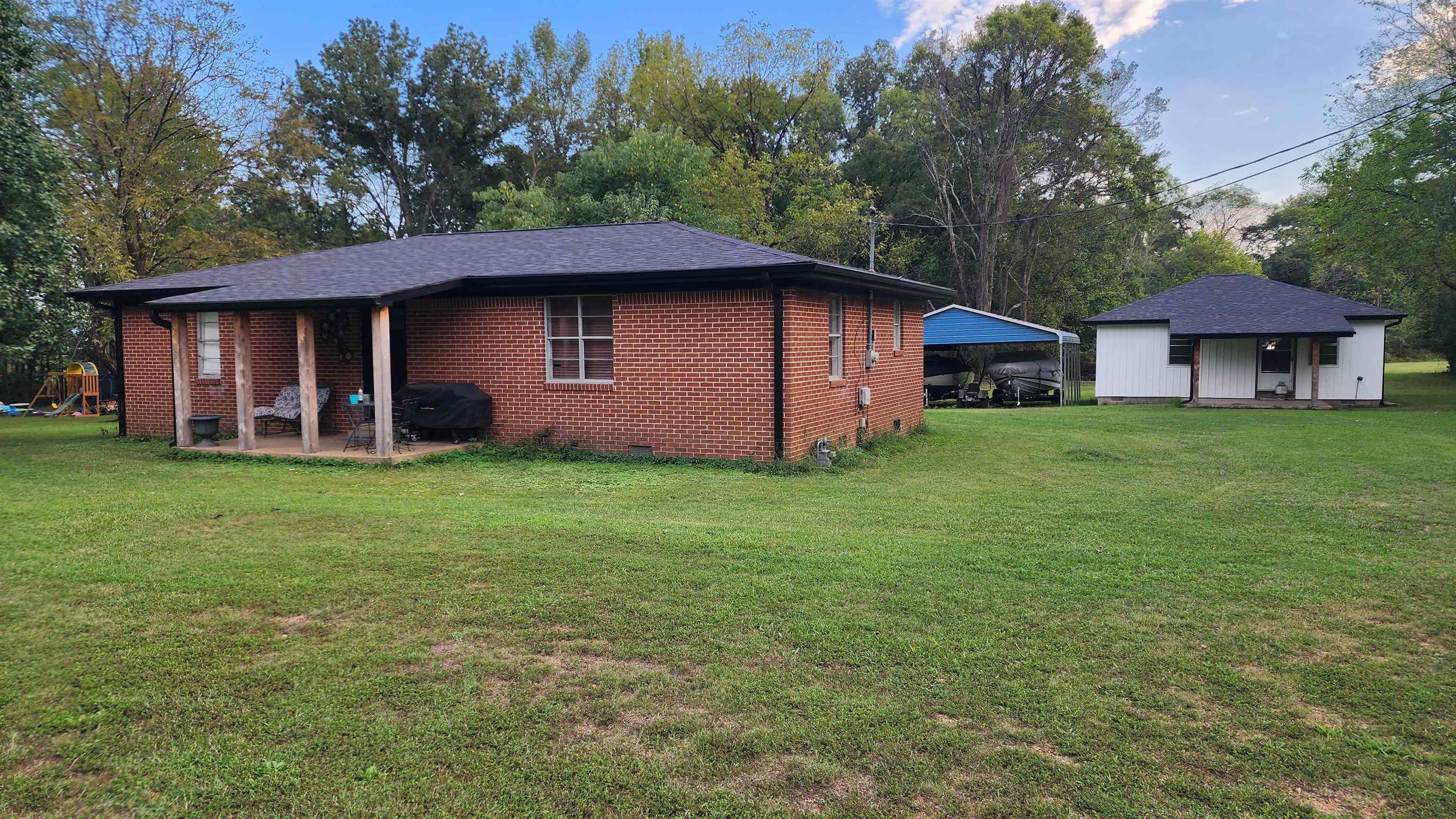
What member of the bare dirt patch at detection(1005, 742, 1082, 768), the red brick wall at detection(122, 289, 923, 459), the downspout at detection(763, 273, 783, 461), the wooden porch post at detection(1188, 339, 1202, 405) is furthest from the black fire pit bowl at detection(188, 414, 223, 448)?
the wooden porch post at detection(1188, 339, 1202, 405)

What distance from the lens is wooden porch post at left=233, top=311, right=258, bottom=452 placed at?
12.1 m

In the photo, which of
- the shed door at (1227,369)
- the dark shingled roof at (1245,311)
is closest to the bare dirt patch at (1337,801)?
the dark shingled roof at (1245,311)

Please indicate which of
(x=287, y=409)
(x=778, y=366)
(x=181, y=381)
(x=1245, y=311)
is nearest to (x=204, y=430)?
(x=181, y=381)

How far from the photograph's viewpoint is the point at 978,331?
27.3 m

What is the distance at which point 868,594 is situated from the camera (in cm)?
527

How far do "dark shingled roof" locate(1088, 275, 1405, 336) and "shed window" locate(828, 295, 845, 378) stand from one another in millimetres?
14641

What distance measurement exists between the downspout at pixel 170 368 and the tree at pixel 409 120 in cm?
2511

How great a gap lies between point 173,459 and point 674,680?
11186 millimetres

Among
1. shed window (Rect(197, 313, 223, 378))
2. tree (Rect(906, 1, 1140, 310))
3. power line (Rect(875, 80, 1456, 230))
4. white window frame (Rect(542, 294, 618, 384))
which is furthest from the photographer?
tree (Rect(906, 1, 1140, 310))

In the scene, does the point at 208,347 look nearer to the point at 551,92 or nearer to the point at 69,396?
the point at 69,396

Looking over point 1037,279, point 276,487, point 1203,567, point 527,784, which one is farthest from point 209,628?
point 1037,279

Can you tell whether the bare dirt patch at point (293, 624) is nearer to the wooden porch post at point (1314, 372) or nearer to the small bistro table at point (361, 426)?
the small bistro table at point (361, 426)

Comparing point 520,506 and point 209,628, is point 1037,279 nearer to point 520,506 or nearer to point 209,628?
point 520,506

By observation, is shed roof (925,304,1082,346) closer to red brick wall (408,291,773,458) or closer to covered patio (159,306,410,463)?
red brick wall (408,291,773,458)
